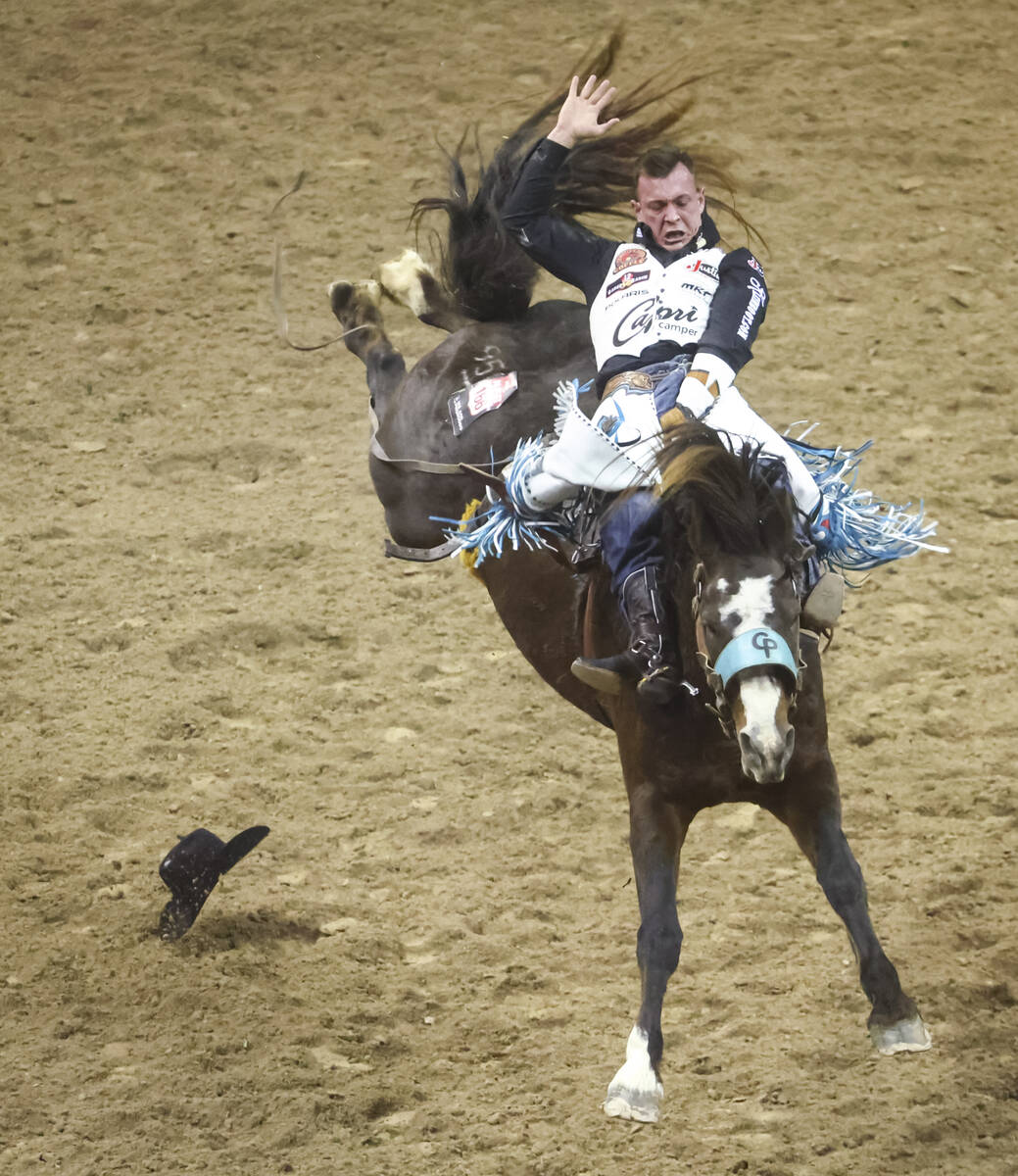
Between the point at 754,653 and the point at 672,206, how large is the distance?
1.19m

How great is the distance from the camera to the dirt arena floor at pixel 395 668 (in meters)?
4.50

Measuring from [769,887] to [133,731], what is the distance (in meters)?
2.26

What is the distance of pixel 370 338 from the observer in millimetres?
5301

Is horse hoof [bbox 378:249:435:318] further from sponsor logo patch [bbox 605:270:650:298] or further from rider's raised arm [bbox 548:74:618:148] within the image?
sponsor logo patch [bbox 605:270:650:298]

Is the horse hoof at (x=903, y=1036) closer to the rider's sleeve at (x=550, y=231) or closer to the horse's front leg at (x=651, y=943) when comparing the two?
the horse's front leg at (x=651, y=943)

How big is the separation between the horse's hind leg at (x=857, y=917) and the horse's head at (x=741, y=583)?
0.31m

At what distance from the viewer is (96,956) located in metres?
4.98

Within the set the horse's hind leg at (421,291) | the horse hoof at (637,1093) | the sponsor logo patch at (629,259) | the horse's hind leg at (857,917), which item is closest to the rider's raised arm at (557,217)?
the sponsor logo patch at (629,259)

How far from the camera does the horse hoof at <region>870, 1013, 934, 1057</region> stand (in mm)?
3320

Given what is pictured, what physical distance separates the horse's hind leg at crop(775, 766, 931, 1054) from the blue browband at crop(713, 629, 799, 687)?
508 mm

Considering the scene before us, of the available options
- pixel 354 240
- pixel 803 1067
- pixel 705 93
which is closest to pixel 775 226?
pixel 705 93

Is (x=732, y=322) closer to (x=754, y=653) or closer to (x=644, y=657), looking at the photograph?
(x=644, y=657)

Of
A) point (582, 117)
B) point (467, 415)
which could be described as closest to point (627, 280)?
point (582, 117)

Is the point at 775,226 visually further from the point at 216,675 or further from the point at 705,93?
the point at 216,675
